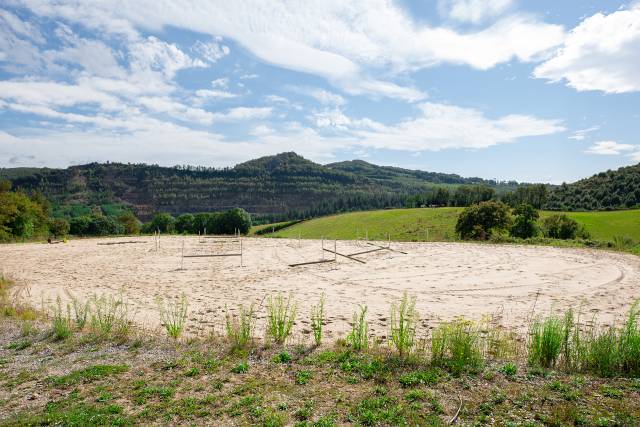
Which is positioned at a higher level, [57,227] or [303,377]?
[303,377]

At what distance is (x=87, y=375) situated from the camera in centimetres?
716

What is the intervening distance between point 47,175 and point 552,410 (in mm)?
232491

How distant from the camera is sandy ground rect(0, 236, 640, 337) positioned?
488 inches

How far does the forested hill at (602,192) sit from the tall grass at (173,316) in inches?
3191

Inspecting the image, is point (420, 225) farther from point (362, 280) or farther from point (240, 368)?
point (240, 368)

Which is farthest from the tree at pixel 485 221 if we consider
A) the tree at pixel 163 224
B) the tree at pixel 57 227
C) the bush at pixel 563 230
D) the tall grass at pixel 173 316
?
the tree at pixel 57 227

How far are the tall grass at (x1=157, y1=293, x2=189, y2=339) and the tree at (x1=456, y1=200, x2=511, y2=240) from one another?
29.2 metres

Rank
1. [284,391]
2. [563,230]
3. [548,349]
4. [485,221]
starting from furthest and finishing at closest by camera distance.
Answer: [563,230] → [485,221] → [548,349] → [284,391]

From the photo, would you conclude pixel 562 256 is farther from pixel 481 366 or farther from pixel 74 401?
pixel 74 401

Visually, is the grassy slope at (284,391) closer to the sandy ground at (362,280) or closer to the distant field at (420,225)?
the sandy ground at (362,280)

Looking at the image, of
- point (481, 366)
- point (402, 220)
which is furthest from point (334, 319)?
point (402, 220)

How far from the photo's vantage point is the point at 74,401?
619cm

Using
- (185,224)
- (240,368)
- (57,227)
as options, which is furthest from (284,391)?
(57,227)

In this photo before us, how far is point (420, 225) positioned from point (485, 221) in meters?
28.6
